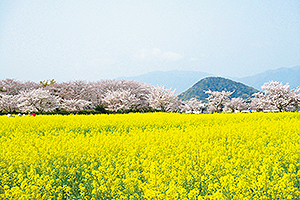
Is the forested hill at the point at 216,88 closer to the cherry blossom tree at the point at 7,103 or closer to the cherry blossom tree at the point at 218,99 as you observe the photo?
the cherry blossom tree at the point at 218,99

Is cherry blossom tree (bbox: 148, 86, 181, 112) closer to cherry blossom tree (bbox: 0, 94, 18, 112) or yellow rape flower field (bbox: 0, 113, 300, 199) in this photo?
cherry blossom tree (bbox: 0, 94, 18, 112)

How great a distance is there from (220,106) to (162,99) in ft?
32.5

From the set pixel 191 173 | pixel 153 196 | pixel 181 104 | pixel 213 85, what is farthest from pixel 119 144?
pixel 213 85

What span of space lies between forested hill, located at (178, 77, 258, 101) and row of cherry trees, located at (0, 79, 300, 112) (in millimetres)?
34639

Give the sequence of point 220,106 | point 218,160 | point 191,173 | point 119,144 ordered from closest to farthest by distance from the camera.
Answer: point 191,173
point 218,160
point 119,144
point 220,106

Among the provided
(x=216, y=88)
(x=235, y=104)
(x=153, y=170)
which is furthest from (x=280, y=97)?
(x=216, y=88)

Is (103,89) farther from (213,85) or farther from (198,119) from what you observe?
(213,85)

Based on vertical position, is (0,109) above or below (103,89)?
below

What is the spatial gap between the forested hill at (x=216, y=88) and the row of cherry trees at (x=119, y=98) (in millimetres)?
34639

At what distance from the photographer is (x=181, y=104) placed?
33.2 meters

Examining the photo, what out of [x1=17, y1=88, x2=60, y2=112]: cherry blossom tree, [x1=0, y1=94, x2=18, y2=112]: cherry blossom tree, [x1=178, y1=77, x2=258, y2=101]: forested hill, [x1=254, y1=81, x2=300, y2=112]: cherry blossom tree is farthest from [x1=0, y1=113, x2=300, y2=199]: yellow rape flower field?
[x1=178, y1=77, x2=258, y2=101]: forested hill

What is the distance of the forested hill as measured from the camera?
7055 cm

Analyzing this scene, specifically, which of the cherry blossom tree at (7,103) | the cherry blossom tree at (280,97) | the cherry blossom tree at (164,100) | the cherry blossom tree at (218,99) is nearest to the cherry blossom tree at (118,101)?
the cherry blossom tree at (164,100)

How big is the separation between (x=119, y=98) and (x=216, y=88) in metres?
50.4
